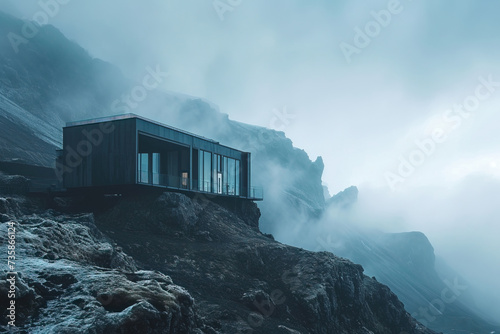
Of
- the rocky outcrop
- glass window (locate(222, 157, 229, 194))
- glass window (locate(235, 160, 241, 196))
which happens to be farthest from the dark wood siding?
glass window (locate(235, 160, 241, 196))

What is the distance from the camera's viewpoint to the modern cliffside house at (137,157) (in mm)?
39406

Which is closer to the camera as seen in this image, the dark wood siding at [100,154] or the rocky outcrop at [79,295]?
the rocky outcrop at [79,295]

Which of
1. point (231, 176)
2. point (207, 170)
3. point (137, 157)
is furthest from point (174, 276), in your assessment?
point (231, 176)

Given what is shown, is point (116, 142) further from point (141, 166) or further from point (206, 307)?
point (206, 307)

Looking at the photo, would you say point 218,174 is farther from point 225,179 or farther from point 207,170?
point 207,170

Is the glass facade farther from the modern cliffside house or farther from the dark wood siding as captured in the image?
the dark wood siding

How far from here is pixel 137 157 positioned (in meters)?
38.6

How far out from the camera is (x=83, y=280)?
16516mm

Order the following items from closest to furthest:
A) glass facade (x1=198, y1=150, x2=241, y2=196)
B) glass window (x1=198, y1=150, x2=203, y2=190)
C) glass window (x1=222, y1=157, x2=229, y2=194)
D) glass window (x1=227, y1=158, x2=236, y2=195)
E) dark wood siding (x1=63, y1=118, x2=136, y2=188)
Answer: dark wood siding (x1=63, y1=118, x2=136, y2=188), glass window (x1=198, y1=150, x2=203, y2=190), glass facade (x1=198, y1=150, x2=241, y2=196), glass window (x1=222, y1=157, x2=229, y2=194), glass window (x1=227, y1=158, x2=236, y2=195)

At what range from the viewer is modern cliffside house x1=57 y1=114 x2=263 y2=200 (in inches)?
1551

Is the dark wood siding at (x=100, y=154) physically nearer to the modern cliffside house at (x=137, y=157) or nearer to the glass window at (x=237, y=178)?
the modern cliffside house at (x=137, y=157)

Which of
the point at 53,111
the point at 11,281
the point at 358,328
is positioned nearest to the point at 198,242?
the point at 358,328

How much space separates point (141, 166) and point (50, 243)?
2719 centimetres

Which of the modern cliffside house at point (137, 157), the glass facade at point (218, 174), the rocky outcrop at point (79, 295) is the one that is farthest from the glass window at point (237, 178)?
the rocky outcrop at point (79, 295)
